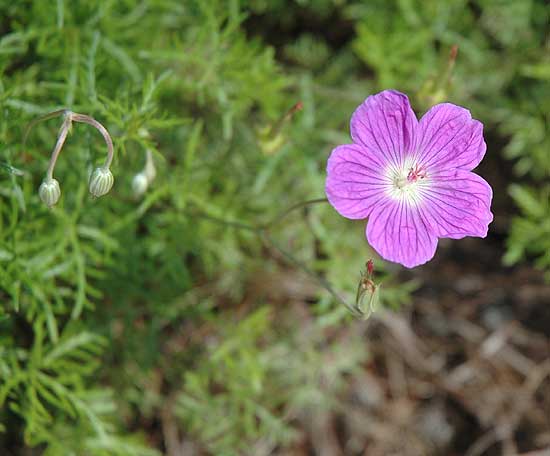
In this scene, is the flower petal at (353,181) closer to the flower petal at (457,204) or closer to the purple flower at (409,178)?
the purple flower at (409,178)

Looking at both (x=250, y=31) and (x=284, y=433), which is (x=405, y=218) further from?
(x=250, y=31)

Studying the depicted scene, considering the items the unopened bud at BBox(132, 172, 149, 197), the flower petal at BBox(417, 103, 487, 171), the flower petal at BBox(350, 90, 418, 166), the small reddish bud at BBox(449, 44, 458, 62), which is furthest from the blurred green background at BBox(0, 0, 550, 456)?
the flower petal at BBox(417, 103, 487, 171)

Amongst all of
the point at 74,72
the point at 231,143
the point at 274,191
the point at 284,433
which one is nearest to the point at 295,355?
the point at 284,433

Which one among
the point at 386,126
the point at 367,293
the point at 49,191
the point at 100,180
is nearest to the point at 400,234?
the point at 367,293

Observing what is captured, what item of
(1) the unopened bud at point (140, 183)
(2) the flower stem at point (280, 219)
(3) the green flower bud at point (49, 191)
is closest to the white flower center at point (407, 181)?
(2) the flower stem at point (280, 219)

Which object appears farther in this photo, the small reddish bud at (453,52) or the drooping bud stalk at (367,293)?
the small reddish bud at (453,52)
